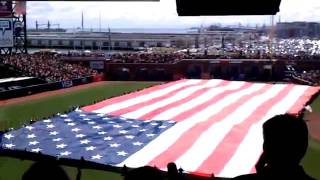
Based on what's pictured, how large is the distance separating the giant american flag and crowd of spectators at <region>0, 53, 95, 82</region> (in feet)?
52.1

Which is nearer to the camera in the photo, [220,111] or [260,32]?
[220,111]

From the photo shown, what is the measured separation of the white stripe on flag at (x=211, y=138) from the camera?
1493 cm

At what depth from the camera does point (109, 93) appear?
122 feet

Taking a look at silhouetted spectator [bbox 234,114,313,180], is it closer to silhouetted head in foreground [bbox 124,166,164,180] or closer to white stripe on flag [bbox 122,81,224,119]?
silhouetted head in foreground [bbox 124,166,164,180]

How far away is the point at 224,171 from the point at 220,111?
11.0 meters

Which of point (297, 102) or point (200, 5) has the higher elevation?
point (200, 5)

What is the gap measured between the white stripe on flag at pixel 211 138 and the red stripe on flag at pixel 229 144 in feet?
0.61

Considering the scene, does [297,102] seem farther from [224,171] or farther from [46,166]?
[46,166]

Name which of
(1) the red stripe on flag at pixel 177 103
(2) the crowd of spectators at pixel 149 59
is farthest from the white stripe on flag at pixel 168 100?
(2) the crowd of spectators at pixel 149 59

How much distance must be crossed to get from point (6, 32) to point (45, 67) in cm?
636

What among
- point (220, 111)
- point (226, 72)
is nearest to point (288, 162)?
point (220, 111)

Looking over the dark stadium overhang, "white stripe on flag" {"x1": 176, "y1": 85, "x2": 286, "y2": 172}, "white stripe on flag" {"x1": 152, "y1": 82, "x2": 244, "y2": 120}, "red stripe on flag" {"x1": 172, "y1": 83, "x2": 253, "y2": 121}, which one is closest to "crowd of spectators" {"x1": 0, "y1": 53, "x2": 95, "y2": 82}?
"white stripe on flag" {"x1": 152, "y1": 82, "x2": 244, "y2": 120}

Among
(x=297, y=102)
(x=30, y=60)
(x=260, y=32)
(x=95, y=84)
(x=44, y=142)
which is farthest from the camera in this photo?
(x=260, y=32)

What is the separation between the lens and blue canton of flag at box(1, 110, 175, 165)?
1658 cm
